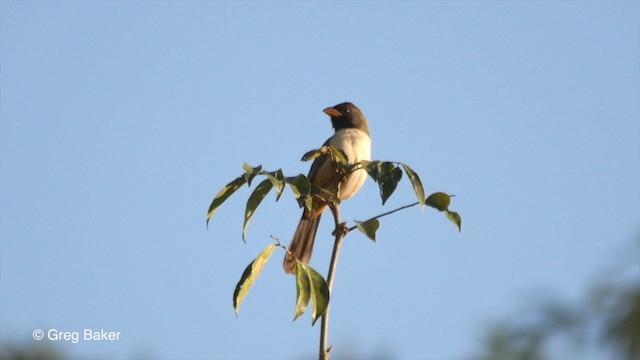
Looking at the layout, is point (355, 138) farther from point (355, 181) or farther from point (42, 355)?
point (42, 355)

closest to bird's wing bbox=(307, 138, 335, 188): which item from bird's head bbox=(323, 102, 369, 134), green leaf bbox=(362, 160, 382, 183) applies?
bird's head bbox=(323, 102, 369, 134)

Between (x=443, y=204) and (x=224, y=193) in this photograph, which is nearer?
(x=224, y=193)

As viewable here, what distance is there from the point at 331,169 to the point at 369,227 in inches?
101

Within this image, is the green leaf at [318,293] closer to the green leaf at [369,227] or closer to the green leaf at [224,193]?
the green leaf at [369,227]

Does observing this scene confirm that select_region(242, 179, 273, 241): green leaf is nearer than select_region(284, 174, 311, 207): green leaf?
No

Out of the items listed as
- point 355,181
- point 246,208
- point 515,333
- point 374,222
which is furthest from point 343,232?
point 355,181

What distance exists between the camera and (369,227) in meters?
3.61

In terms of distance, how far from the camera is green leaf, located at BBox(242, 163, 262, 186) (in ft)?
11.6

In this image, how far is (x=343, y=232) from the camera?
3.45m

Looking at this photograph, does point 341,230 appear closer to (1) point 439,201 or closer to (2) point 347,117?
(1) point 439,201

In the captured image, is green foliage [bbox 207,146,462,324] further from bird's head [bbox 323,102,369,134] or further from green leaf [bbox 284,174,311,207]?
bird's head [bbox 323,102,369,134]

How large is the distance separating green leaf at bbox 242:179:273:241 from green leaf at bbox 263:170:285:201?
71 mm

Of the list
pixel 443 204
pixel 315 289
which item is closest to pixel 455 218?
pixel 443 204

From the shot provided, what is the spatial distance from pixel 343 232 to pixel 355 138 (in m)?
4.11
